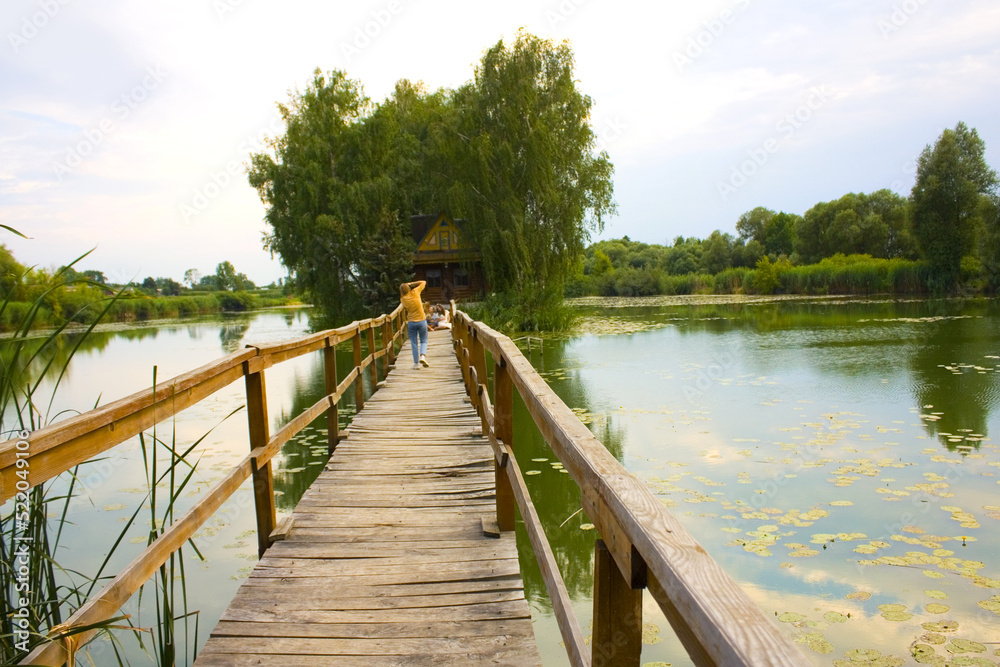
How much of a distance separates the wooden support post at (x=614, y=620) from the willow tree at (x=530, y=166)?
2136cm

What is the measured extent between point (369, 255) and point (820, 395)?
21.3 metres

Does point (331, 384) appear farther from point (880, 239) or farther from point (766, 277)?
Answer: point (880, 239)

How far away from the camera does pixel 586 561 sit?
17.5ft

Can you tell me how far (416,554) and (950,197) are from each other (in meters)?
37.0

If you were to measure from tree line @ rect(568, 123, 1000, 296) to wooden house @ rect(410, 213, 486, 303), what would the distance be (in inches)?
219

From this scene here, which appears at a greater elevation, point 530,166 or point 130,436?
point 530,166

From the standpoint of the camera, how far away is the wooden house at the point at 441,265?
102 ft

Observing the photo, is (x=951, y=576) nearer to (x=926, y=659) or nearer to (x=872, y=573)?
(x=872, y=573)

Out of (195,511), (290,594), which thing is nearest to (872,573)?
(290,594)

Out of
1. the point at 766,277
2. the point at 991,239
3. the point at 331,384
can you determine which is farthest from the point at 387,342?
the point at 766,277

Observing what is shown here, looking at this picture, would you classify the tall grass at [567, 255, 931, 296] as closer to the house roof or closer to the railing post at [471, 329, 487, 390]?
the house roof

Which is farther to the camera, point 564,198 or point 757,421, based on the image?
point 564,198

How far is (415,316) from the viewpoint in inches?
396

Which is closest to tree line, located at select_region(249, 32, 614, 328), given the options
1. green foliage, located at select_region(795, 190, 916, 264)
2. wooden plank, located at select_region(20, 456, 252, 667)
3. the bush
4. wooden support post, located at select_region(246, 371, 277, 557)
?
wooden support post, located at select_region(246, 371, 277, 557)
